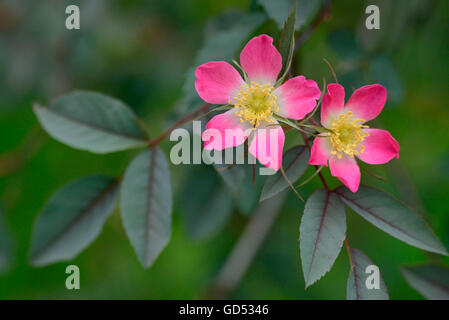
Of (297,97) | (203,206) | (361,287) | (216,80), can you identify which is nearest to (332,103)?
(297,97)

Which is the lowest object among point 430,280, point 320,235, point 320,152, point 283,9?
point 430,280

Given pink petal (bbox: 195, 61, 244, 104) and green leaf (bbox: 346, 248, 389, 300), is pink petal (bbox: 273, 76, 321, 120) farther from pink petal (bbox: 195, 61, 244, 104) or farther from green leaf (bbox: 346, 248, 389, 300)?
green leaf (bbox: 346, 248, 389, 300)

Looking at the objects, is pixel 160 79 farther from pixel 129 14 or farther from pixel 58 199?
pixel 58 199

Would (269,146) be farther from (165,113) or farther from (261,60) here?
(165,113)

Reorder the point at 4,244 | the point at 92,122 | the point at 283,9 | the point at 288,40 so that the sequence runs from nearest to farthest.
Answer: the point at 288,40
the point at 283,9
the point at 92,122
the point at 4,244

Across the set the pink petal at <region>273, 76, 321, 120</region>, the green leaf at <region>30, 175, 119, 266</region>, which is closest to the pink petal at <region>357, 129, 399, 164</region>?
the pink petal at <region>273, 76, 321, 120</region>

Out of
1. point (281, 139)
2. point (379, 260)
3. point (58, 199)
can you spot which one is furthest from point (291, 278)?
point (281, 139)
